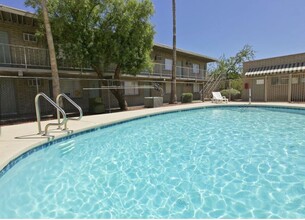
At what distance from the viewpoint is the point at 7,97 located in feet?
39.7

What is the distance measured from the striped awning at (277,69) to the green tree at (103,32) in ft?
42.6

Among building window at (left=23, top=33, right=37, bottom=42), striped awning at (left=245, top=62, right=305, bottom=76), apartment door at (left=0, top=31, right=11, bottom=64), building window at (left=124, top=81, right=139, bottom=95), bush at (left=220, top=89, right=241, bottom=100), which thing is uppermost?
building window at (left=23, top=33, right=37, bottom=42)

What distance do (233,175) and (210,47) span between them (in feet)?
134

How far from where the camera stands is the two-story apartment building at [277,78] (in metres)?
17.8

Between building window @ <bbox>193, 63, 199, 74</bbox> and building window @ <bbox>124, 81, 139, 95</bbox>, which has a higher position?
building window @ <bbox>193, 63, 199, 74</bbox>

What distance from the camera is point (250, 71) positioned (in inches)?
830

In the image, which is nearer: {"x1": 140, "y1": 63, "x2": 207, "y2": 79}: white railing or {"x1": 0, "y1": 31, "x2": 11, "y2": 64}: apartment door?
{"x1": 0, "y1": 31, "x2": 11, "y2": 64}: apartment door

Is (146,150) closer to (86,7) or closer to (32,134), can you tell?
(32,134)

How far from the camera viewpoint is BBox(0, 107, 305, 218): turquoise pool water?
10.1 ft

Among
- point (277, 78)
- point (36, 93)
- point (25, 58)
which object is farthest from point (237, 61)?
point (25, 58)

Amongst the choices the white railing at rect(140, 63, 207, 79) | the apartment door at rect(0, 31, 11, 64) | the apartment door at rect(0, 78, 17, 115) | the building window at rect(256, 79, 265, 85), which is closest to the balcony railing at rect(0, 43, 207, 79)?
the apartment door at rect(0, 31, 11, 64)

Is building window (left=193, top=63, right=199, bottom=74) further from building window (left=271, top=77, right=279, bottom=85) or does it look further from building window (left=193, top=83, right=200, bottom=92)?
building window (left=271, top=77, right=279, bottom=85)

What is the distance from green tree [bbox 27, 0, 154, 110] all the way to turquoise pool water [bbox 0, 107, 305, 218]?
6841 millimetres

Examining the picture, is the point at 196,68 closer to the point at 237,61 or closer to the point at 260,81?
the point at 260,81
